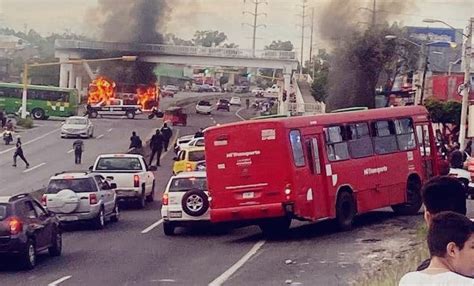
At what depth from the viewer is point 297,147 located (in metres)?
24.0

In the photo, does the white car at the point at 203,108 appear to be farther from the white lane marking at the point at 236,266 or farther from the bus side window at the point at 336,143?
the white lane marking at the point at 236,266

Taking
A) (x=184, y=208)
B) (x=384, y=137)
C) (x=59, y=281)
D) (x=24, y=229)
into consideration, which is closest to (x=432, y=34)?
(x=384, y=137)

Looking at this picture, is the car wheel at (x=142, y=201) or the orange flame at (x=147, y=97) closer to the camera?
the car wheel at (x=142, y=201)

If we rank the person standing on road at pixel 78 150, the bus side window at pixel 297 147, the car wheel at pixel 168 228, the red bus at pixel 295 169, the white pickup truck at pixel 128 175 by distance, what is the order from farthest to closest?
the person standing on road at pixel 78 150 < the white pickup truck at pixel 128 175 < the car wheel at pixel 168 228 < the bus side window at pixel 297 147 < the red bus at pixel 295 169

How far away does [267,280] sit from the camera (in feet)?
58.3

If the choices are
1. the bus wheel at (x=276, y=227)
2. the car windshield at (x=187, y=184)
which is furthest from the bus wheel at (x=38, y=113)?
the bus wheel at (x=276, y=227)

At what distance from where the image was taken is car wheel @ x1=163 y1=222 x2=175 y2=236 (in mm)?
25406

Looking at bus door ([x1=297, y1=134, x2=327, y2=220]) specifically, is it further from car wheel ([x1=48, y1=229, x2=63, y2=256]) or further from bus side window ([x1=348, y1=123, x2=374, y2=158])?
car wheel ([x1=48, y1=229, x2=63, y2=256])

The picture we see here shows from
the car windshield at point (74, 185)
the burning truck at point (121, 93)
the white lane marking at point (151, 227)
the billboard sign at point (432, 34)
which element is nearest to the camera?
the white lane marking at point (151, 227)

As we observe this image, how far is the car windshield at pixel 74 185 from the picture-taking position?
27.0 m

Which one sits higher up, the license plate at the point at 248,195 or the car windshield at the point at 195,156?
the license plate at the point at 248,195

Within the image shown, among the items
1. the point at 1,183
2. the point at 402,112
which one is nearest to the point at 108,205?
the point at 402,112

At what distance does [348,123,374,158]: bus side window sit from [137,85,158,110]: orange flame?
69.1 metres

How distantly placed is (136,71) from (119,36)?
879 centimetres
